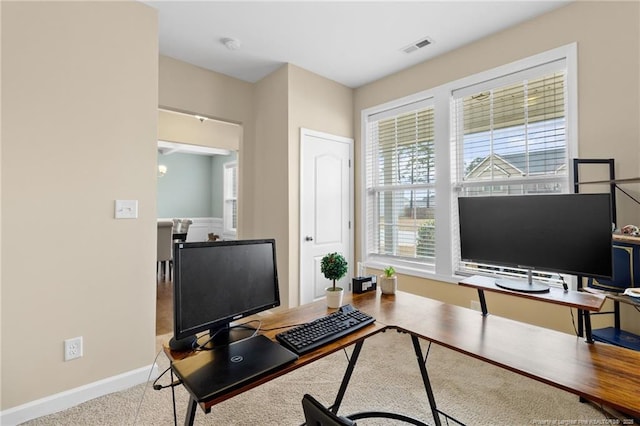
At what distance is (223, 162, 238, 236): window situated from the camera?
7535 millimetres

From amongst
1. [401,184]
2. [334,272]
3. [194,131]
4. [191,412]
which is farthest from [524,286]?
[194,131]

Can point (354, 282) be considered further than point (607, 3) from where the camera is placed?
No

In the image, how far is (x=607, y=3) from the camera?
2.15 metres

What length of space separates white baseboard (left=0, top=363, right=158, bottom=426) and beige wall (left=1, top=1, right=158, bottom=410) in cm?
3

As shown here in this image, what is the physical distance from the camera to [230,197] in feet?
25.1

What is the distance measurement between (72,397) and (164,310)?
1898 mm

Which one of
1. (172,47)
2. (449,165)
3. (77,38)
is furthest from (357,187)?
(77,38)

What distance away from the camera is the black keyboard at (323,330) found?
1.20m

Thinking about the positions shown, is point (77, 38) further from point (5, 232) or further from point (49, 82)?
point (5, 232)

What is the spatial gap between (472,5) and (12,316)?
12.1 ft

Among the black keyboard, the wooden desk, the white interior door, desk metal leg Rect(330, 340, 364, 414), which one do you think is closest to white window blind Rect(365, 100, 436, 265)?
the white interior door

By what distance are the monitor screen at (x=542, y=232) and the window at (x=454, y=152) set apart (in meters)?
1.16

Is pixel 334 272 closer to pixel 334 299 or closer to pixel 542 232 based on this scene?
pixel 334 299

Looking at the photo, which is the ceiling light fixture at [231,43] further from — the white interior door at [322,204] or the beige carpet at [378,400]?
the beige carpet at [378,400]
